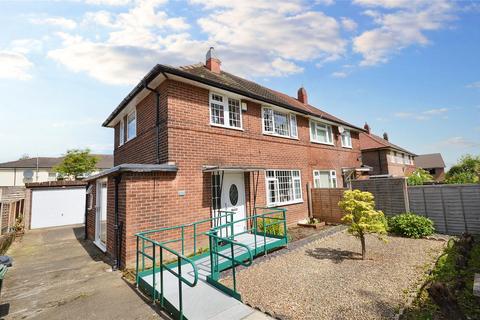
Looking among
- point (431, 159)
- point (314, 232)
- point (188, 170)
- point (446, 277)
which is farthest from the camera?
point (431, 159)

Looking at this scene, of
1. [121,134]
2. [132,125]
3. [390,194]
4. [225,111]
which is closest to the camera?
[225,111]

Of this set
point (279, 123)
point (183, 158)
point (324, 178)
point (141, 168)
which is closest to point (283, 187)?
point (279, 123)

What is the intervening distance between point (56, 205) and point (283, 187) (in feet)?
53.3

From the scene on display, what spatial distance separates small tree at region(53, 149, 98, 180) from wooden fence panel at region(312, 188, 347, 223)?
1152 inches

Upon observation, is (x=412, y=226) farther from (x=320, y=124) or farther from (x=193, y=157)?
(x=193, y=157)

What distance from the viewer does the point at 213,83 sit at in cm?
832

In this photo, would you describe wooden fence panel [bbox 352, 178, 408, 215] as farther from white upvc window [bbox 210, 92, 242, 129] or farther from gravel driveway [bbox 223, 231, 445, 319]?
white upvc window [bbox 210, 92, 242, 129]

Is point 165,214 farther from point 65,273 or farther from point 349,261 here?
point 349,261

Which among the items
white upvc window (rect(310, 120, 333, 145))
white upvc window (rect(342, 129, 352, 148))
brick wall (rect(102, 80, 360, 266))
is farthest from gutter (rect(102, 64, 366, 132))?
white upvc window (rect(342, 129, 352, 148))

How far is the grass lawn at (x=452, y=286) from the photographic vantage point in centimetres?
377

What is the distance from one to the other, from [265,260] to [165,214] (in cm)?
323

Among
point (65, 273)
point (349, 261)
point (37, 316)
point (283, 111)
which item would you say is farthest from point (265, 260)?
point (283, 111)

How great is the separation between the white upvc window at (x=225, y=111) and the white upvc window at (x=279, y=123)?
161cm

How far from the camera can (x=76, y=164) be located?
96.1 ft
